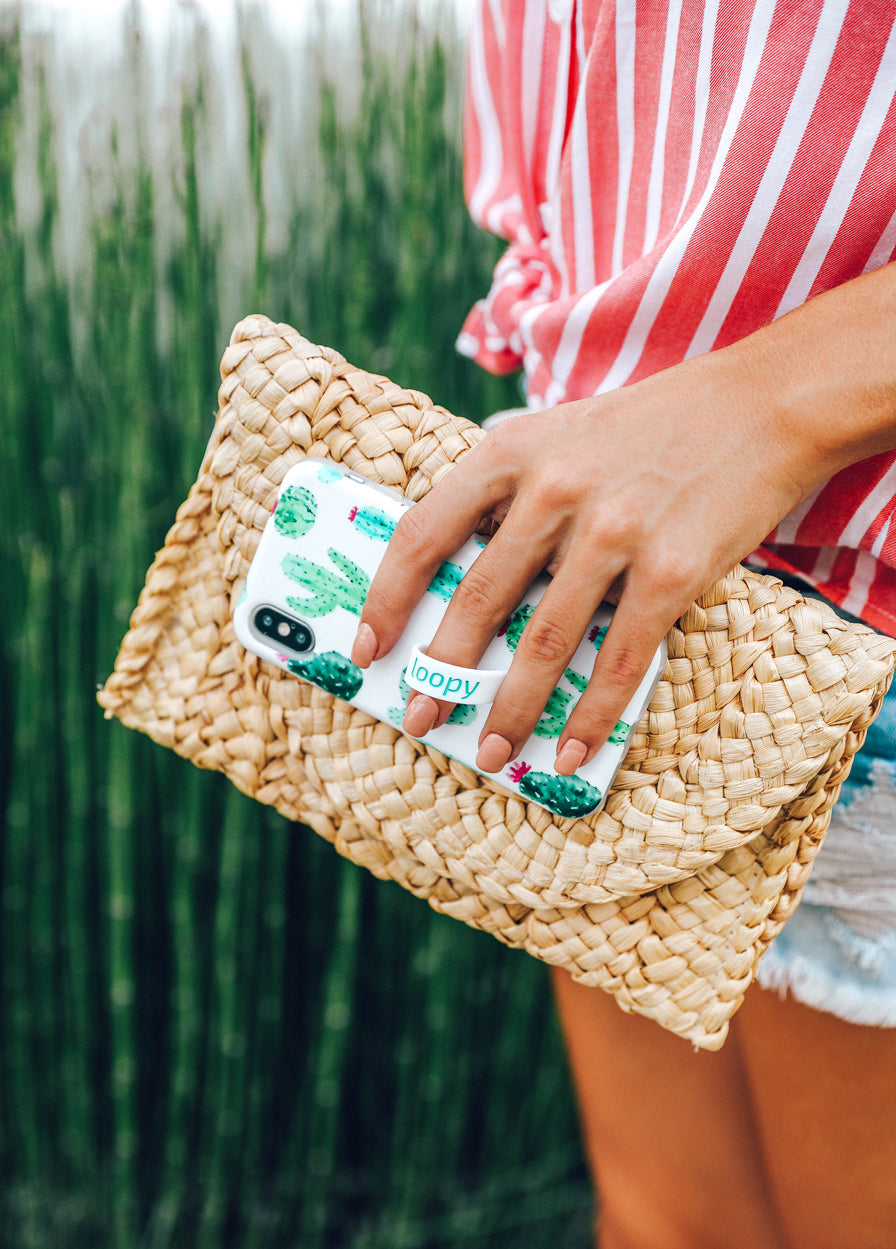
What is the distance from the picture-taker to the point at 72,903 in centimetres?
108

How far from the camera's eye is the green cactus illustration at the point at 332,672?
0.58 m

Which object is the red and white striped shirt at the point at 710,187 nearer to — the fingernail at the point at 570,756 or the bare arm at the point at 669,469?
the bare arm at the point at 669,469

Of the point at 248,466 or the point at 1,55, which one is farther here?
the point at 1,55

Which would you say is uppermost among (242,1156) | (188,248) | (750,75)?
(750,75)

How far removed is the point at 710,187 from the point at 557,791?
37cm

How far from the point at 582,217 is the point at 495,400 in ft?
1.51

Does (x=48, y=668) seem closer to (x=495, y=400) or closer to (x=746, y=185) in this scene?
(x=495, y=400)

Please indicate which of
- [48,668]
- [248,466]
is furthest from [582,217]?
[48,668]

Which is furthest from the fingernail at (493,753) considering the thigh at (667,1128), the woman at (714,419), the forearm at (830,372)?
the thigh at (667,1128)

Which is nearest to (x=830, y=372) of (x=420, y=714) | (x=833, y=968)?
(x=420, y=714)

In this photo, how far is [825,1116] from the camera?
24.5 inches

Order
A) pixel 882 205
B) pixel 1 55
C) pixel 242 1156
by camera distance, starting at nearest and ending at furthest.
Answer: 1. pixel 882 205
2. pixel 1 55
3. pixel 242 1156

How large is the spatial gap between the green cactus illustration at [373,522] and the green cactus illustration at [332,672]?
85 mm

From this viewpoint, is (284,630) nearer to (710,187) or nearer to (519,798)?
(519,798)
